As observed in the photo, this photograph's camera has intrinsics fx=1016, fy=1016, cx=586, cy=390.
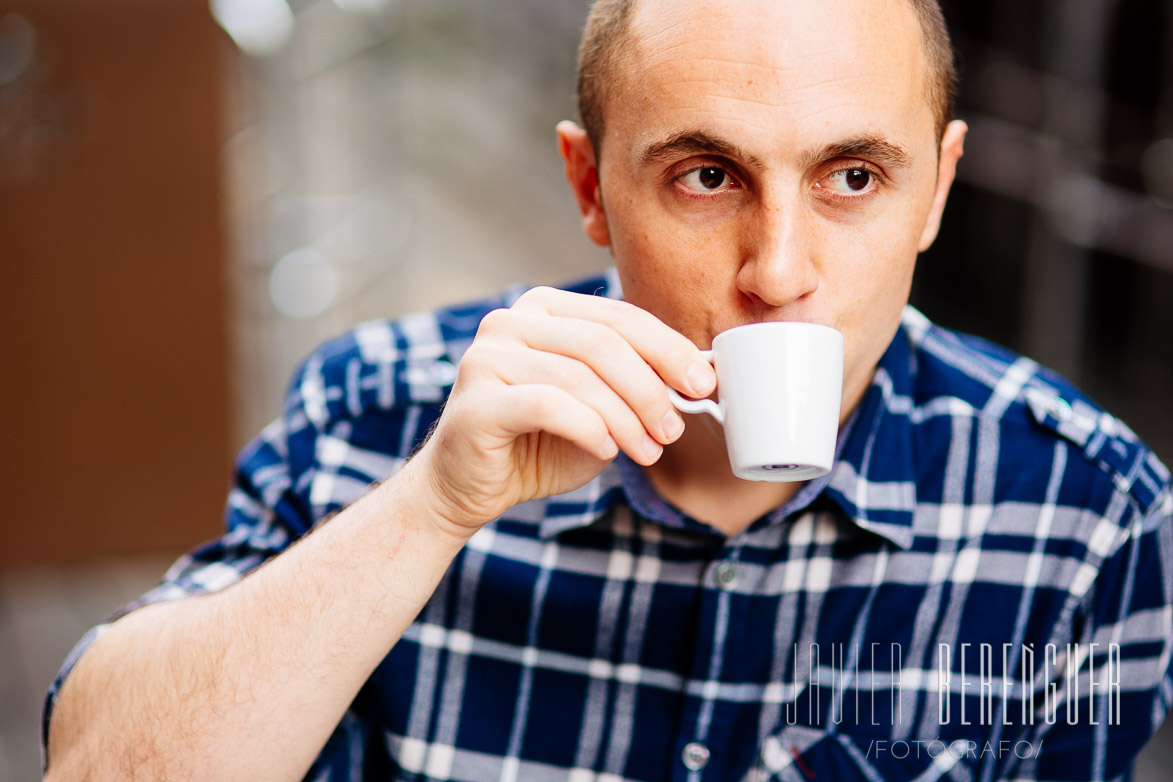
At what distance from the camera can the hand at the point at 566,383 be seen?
0.87 m

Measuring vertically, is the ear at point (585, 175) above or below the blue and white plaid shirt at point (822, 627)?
above

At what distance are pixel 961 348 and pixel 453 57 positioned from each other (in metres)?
4.21

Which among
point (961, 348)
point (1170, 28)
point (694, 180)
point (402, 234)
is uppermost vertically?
point (1170, 28)

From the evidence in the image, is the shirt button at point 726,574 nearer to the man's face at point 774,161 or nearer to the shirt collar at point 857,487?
the shirt collar at point 857,487

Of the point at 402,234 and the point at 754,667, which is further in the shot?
the point at 402,234

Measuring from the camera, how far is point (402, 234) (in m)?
4.20

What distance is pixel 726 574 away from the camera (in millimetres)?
1168

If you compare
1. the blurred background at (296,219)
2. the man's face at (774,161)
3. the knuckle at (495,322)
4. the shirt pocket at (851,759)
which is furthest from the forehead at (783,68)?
the blurred background at (296,219)

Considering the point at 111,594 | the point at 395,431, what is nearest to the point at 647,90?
the point at 395,431

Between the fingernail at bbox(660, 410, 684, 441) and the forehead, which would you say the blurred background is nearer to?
the forehead

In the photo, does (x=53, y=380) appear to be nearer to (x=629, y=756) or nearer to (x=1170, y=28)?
(x=629, y=756)

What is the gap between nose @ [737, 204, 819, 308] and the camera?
95 centimetres

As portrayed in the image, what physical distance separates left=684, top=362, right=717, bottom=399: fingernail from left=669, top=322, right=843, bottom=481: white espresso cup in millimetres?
14

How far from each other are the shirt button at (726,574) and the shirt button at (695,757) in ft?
0.59
